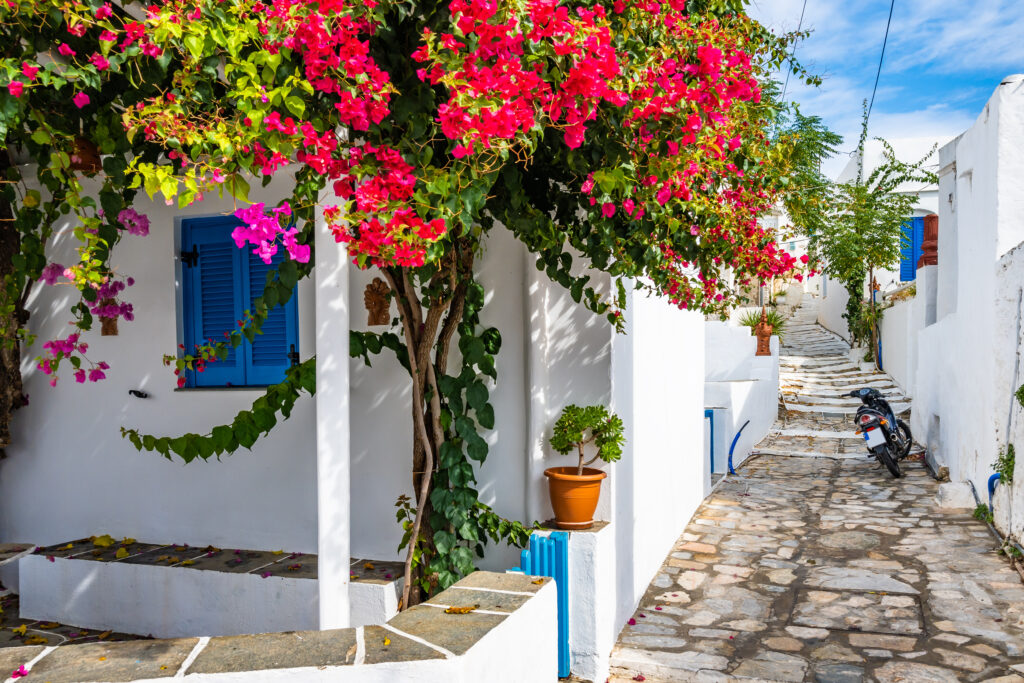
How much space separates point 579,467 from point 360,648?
1905 millimetres

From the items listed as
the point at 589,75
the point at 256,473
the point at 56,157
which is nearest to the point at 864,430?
the point at 256,473

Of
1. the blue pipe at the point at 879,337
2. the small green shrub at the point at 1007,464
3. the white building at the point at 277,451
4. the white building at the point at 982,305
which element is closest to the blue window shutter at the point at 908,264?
the blue pipe at the point at 879,337

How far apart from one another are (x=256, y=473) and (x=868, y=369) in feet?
56.9

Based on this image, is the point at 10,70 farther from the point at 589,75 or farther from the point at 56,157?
the point at 589,75

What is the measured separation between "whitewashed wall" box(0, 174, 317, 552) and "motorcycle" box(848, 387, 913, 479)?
698 centimetres

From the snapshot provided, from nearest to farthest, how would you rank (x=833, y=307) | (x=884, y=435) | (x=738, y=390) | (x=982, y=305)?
(x=982, y=305), (x=884, y=435), (x=738, y=390), (x=833, y=307)

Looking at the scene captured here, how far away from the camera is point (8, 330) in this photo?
479 centimetres

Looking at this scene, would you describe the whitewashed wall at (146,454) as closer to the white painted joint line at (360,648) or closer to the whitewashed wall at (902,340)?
the white painted joint line at (360,648)

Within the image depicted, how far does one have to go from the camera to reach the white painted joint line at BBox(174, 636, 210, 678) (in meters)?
2.06

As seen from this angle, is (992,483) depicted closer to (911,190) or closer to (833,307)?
(911,190)

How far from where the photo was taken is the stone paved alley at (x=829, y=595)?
4035 mm

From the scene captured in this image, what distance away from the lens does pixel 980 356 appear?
720 centimetres

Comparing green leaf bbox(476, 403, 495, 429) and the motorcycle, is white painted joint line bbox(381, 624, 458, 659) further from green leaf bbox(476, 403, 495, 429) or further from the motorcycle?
the motorcycle

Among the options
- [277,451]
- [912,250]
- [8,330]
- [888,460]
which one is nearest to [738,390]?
[888,460]
